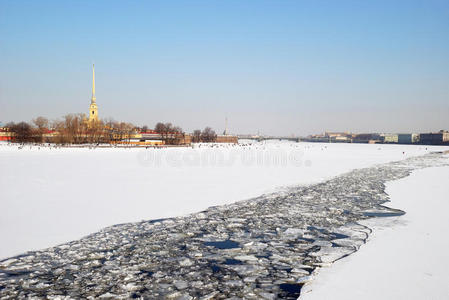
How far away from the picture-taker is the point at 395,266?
5.21 m

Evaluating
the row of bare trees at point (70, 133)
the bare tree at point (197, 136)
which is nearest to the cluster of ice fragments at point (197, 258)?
the row of bare trees at point (70, 133)

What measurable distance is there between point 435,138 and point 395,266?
162994 millimetres

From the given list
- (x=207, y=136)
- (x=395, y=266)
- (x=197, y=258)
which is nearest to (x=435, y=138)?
(x=207, y=136)

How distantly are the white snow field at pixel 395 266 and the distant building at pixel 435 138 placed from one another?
14992cm

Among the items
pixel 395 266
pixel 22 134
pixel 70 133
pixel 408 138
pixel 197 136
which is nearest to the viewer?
pixel 395 266

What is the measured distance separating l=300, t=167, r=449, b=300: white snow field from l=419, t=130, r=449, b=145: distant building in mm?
149922

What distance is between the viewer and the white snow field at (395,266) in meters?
4.33

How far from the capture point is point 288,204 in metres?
10.3

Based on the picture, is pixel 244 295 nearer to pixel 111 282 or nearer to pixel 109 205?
pixel 111 282

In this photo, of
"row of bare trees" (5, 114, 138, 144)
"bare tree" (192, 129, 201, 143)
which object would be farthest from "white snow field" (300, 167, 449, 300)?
"bare tree" (192, 129, 201, 143)

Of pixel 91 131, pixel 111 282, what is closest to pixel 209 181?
pixel 111 282

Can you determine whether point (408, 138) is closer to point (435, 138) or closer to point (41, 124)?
point (435, 138)

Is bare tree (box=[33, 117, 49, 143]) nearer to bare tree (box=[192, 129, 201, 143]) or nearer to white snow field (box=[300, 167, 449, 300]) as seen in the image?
bare tree (box=[192, 129, 201, 143])

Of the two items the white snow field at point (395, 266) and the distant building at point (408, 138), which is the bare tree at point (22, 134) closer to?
the white snow field at point (395, 266)
